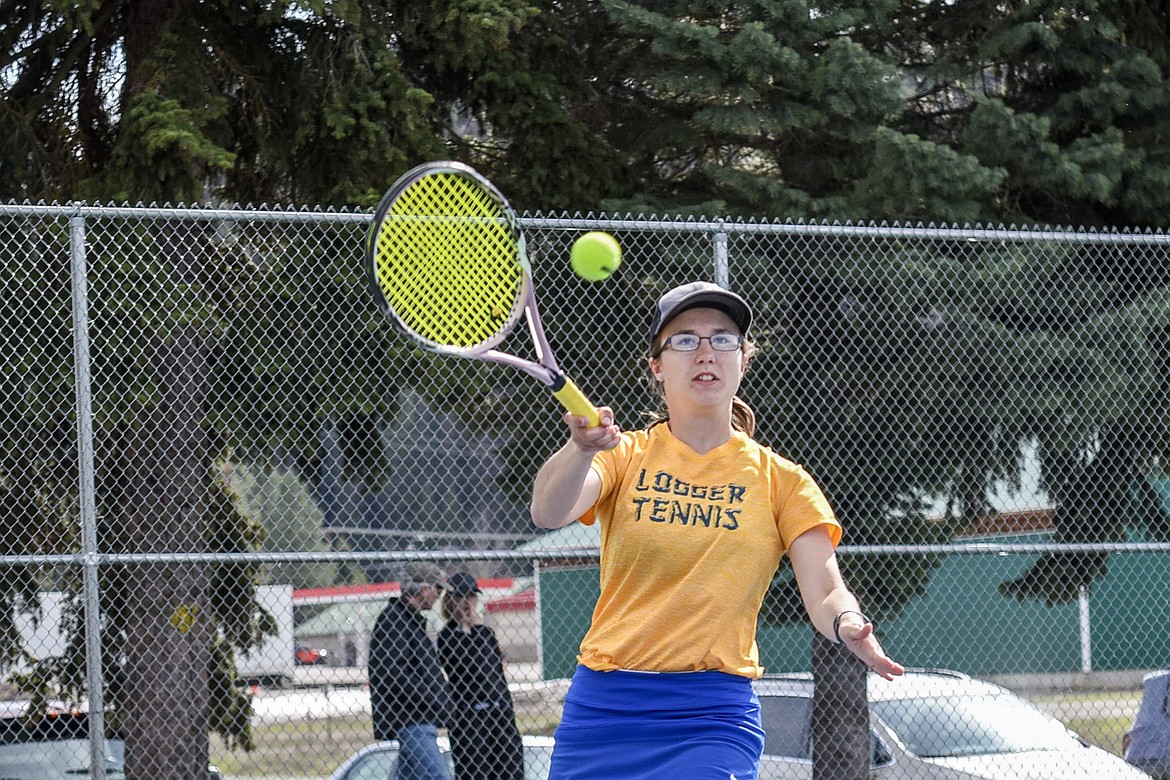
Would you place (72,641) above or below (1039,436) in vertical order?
below

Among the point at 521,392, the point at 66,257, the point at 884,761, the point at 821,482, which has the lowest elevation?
the point at 884,761

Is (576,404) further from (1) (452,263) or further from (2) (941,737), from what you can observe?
(2) (941,737)

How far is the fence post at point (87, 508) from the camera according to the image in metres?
5.25

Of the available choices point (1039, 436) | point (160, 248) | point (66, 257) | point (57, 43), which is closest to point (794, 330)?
point (1039, 436)

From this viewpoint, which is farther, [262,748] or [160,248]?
[262,748]

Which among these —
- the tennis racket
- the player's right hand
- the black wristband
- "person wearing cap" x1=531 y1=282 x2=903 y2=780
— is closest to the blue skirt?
"person wearing cap" x1=531 y1=282 x2=903 y2=780

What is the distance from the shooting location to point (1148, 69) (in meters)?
6.97

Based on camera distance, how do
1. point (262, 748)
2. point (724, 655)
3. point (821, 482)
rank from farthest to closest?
point (262, 748), point (821, 482), point (724, 655)

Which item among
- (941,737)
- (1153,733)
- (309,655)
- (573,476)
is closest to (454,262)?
(573,476)

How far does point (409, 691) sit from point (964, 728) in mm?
3275

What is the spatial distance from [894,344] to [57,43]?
4609 mm

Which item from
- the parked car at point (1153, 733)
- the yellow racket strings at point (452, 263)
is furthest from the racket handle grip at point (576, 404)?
the parked car at point (1153, 733)

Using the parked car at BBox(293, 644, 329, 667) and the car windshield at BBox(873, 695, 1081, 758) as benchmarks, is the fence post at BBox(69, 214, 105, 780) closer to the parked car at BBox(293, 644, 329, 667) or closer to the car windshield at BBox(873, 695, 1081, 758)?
the parked car at BBox(293, 644, 329, 667)

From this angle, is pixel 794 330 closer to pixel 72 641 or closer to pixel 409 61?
pixel 409 61
